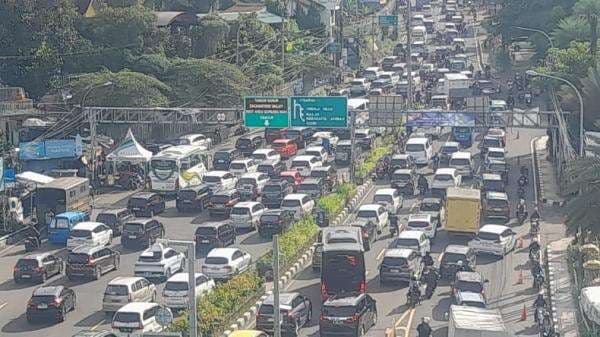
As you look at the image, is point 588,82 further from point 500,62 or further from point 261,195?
point 500,62

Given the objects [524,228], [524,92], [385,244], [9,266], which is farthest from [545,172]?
[9,266]

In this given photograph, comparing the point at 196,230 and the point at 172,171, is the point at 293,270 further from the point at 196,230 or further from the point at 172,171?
the point at 172,171

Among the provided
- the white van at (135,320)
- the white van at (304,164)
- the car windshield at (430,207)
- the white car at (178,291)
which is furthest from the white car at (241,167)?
the white van at (135,320)

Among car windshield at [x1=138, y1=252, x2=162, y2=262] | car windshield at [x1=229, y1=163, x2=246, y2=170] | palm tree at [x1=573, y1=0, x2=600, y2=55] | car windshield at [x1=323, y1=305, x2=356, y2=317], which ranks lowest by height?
car windshield at [x1=323, y1=305, x2=356, y2=317]

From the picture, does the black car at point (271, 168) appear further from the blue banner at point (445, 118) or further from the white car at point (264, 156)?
the blue banner at point (445, 118)

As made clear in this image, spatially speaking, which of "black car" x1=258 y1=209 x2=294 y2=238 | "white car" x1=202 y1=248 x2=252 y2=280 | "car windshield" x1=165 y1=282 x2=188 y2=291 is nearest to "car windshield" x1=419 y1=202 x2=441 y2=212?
"black car" x1=258 y1=209 x2=294 y2=238

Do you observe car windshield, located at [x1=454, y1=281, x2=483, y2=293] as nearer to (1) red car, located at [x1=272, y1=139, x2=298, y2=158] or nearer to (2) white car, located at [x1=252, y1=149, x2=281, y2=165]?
(2) white car, located at [x1=252, y1=149, x2=281, y2=165]
